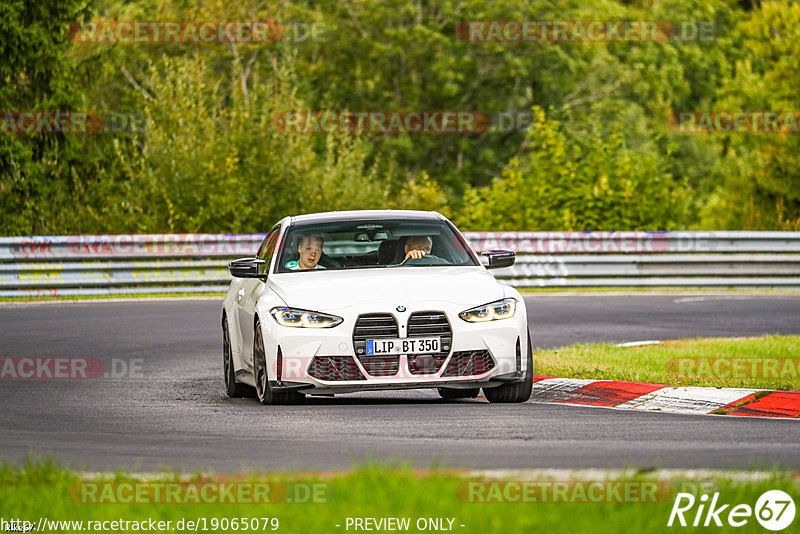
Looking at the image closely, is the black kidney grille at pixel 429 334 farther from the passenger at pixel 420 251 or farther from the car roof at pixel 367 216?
the car roof at pixel 367 216

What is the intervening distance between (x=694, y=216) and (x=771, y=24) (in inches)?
310

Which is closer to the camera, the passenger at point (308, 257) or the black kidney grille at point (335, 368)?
the black kidney grille at point (335, 368)

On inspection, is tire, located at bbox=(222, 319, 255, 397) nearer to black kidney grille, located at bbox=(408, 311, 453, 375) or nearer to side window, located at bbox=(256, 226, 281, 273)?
side window, located at bbox=(256, 226, 281, 273)

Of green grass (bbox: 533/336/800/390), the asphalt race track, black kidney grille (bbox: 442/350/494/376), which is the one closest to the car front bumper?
black kidney grille (bbox: 442/350/494/376)

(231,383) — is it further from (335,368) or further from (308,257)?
(335,368)

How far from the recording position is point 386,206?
35156 millimetres

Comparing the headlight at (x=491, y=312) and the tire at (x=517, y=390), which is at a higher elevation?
the headlight at (x=491, y=312)

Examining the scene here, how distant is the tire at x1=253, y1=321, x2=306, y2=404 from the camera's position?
11578 millimetres

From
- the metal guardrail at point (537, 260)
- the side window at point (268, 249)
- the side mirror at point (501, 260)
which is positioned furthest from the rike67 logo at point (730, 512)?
the metal guardrail at point (537, 260)

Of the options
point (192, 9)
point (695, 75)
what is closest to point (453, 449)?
point (192, 9)

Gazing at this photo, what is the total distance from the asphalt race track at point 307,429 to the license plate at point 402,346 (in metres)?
0.43

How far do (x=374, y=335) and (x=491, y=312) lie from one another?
2.93 ft

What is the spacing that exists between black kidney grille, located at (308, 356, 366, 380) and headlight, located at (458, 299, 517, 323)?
2.80 ft

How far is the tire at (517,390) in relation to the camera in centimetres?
1168
